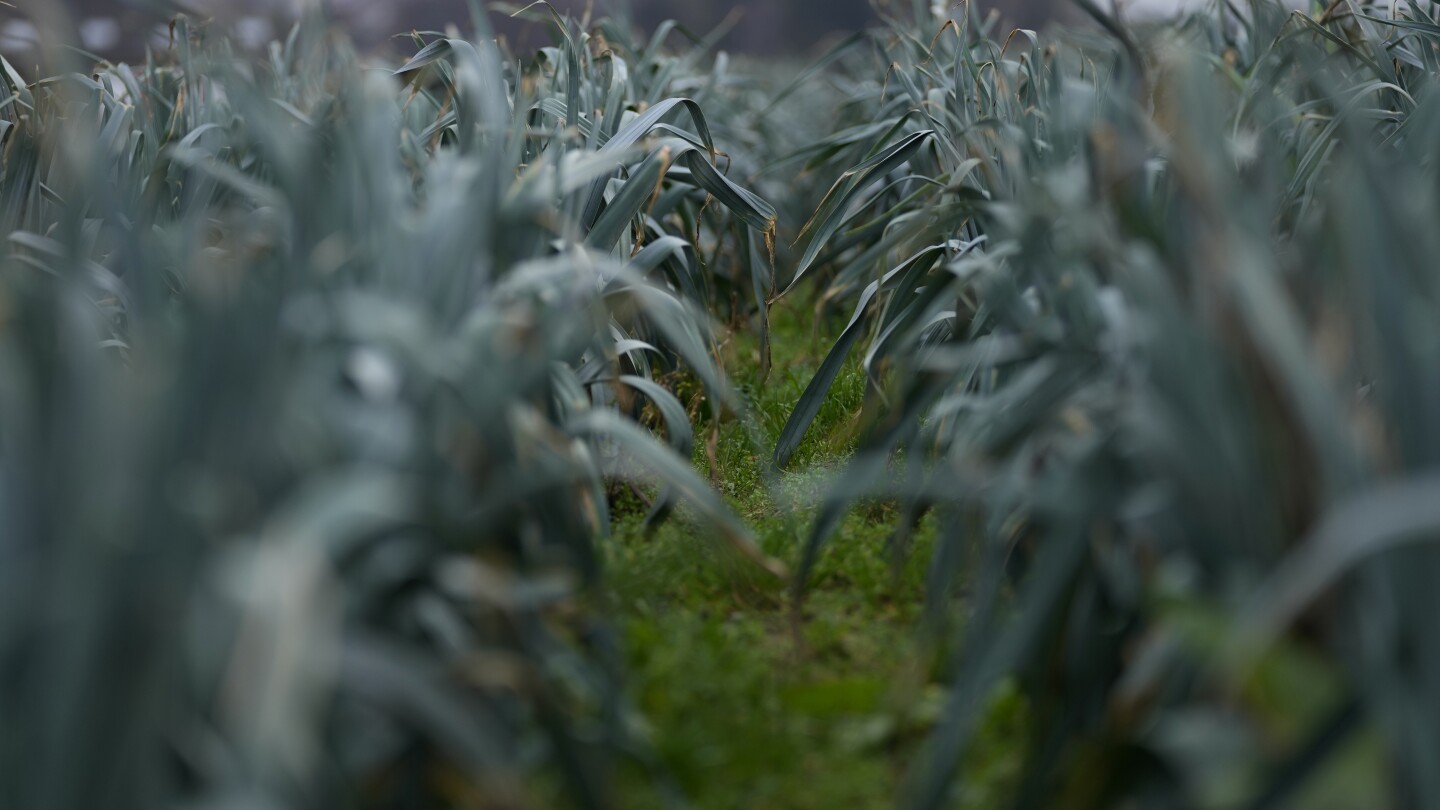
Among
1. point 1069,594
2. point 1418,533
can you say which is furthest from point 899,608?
point 1418,533

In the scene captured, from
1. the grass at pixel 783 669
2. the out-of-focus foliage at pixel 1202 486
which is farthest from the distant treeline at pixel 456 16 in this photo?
the out-of-focus foliage at pixel 1202 486

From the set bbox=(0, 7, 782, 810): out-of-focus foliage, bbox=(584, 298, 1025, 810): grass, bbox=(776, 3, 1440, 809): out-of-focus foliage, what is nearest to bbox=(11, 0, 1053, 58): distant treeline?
bbox=(0, 7, 782, 810): out-of-focus foliage

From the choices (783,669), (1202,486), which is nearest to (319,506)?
(1202,486)

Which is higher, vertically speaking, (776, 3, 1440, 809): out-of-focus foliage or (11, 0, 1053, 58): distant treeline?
(776, 3, 1440, 809): out-of-focus foliage

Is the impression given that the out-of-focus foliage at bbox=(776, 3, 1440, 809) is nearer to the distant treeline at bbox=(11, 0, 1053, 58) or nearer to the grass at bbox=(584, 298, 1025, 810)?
the grass at bbox=(584, 298, 1025, 810)

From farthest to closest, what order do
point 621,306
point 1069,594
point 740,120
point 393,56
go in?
point 740,120 < point 393,56 < point 621,306 < point 1069,594

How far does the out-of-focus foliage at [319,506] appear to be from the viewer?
937 millimetres

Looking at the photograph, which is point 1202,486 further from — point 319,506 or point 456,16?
point 456,16

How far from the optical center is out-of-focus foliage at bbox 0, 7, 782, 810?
3.07 ft

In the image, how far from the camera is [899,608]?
1.95 meters

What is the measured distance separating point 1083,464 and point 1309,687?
0.30 metres

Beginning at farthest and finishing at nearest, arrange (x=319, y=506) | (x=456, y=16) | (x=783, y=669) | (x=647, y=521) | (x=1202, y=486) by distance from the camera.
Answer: (x=456, y=16)
(x=647, y=521)
(x=783, y=669)
(x=1202, y=486)
(x=319, y=506)

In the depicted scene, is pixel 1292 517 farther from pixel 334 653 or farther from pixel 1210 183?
pixel 334 653

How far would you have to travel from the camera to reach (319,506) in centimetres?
97
